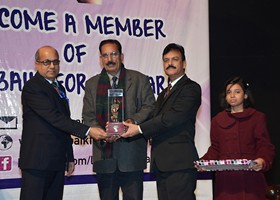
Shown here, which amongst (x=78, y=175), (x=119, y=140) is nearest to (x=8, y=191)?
(x=78, y=175)

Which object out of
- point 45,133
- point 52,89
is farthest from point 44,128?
point 52,89

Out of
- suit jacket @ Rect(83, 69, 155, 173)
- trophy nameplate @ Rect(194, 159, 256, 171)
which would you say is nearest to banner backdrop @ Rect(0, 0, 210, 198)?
suit jacket @ Rect(83, 69, 155, 173)

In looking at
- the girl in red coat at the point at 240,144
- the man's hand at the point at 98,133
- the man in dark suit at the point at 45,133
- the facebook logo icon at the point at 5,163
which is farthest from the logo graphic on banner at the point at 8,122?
the girl in red coat at the point at 240,144

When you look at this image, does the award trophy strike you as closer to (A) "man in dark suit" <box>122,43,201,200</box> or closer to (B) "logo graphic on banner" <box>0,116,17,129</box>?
(A) "man in dark suit" <box>122,43,201,200</box>

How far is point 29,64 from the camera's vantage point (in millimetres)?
5488

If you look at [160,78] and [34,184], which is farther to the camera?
[160,78]

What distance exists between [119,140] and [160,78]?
67.8 inches

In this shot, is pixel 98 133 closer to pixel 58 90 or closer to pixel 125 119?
pixel 125 119

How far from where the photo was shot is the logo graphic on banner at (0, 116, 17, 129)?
541 cm

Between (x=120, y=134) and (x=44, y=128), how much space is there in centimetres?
64

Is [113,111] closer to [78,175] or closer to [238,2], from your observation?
[78,175]

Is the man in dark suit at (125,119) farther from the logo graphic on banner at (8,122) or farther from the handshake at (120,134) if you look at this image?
the logo graphic on banner at (8,122)

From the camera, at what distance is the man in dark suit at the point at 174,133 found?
406 centimetres

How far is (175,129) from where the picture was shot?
4145 mm
